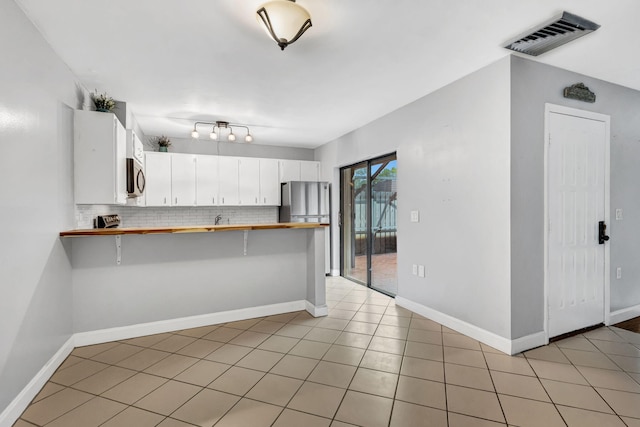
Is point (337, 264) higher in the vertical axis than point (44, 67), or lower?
lower

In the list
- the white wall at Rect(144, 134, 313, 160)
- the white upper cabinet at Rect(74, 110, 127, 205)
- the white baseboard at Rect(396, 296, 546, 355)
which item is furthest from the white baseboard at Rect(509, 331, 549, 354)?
the white wall at Rect(144, 134, 313, 160)

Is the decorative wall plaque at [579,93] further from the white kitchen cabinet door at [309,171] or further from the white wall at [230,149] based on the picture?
the white wall at [230,149]

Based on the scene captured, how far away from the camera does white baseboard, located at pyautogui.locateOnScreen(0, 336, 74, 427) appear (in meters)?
1.69

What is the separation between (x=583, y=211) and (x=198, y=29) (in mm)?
3715

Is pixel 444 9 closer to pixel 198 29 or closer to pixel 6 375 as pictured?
pixel 198 29

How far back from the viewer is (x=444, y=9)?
6.24 ft

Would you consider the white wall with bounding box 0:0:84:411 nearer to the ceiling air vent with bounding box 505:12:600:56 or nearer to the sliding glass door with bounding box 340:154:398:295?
the ceiling air vent with bounding box 505:12:600:56

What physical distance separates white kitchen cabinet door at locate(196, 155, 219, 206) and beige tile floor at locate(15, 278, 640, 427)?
8.41 ft

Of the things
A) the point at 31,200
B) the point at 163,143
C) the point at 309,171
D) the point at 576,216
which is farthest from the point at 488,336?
the point at 163,143

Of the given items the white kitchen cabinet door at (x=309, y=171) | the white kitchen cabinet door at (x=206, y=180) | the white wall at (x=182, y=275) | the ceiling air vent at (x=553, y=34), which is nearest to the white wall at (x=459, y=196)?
the ceiling air vent at (x=553, y=34)

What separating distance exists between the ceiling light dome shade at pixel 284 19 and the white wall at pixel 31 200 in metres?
1.48

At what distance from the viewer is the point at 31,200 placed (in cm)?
196

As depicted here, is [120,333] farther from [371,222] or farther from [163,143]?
[371,222]

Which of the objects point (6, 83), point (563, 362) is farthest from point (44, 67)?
point (563, 362)
